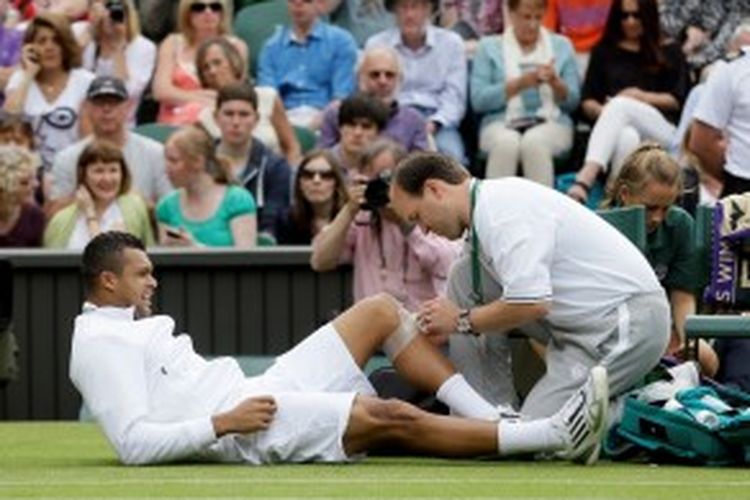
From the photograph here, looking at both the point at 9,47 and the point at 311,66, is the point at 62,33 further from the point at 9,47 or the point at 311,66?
the point at 311,66

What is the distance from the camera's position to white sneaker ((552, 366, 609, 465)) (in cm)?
1208

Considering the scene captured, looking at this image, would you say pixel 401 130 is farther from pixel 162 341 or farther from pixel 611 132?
pixel 162 341

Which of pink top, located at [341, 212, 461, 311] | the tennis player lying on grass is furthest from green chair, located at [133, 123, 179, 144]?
the tennis player lying on grass

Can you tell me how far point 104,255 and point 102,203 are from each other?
586 centimetres

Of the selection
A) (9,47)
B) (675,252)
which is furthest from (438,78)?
(675,252)

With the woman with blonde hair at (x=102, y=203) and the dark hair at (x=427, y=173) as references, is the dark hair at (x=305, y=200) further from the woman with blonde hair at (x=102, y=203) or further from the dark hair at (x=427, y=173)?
the dark hair at (x=427, y=173)

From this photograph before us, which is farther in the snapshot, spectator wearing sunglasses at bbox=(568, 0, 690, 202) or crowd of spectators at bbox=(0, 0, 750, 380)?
spectator wearing sunglasses at bbox=(568, 0, 690, 202)

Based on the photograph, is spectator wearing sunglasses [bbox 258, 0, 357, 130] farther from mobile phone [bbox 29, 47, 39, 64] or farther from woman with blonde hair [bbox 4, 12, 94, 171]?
mobile phone [bbox 29, 47, 39, 64]

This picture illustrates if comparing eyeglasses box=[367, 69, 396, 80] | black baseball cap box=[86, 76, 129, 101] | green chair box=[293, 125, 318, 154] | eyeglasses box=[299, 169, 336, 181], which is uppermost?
eyeglasses box=[367, 69, 396, 80]

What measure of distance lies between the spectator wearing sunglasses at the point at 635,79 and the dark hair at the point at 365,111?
1353 millimetres

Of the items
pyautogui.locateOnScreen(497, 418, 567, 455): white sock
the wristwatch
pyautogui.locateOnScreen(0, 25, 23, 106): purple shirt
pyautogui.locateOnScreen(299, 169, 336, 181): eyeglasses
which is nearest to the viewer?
pyautogui.locateOnScreen(497, 418, 567, 455): white sock

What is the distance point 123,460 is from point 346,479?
125cm

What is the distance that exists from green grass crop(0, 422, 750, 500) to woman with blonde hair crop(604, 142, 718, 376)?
5.45 ft

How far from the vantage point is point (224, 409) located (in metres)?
12.5
